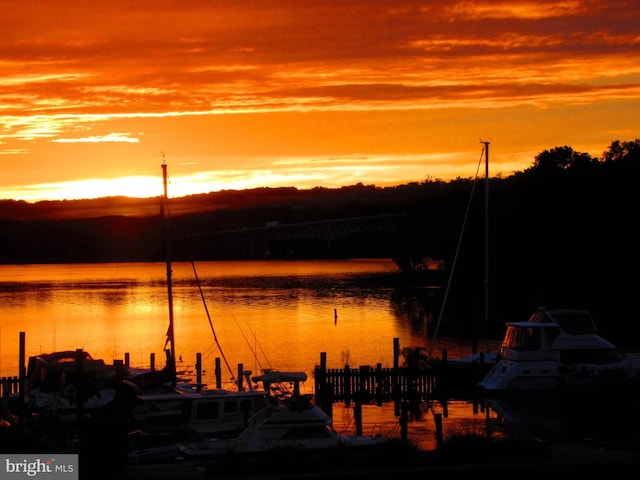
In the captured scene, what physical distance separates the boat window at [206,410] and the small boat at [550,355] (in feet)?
42.6

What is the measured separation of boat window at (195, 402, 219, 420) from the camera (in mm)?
30781

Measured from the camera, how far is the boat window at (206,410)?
30781 mm

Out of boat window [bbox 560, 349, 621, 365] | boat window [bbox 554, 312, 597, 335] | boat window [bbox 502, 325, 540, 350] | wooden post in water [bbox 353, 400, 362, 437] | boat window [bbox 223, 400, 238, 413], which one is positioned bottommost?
wooden post in water [bbox 353, 400, 362, 437]

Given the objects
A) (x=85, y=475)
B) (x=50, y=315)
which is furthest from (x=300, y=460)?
(x=50, y=315)

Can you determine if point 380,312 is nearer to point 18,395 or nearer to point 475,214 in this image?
point 475,214

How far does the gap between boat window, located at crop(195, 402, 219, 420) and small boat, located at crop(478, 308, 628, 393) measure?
12993 millimetres

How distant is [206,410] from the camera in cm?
3084

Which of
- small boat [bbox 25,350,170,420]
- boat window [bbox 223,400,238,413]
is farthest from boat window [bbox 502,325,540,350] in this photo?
boat window [bbox 223,400,238,413]

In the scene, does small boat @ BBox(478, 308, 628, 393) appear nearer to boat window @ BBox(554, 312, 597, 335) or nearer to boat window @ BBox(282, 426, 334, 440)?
boat window @ BBox(554, 312, 597, 335)

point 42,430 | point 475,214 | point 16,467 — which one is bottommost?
point 42,430

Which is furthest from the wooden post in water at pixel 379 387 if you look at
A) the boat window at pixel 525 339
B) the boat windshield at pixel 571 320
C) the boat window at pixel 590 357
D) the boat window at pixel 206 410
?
the boat window at pixel 206 410

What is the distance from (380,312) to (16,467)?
7895cm

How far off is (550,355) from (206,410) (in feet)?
51.6

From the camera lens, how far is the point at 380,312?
304 feet
